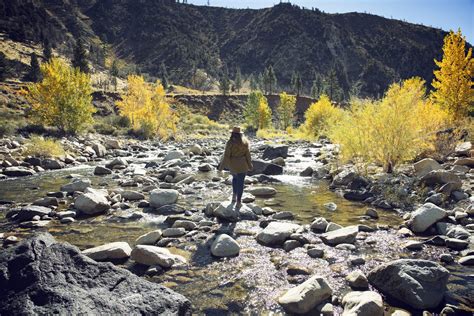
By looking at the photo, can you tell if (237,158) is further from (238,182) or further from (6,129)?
(6,129)

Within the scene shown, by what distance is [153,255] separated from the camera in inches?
283

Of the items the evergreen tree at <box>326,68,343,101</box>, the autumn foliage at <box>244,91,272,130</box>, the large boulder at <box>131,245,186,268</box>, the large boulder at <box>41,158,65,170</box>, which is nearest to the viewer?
the large boulder at <box>131,245,186,268</box>

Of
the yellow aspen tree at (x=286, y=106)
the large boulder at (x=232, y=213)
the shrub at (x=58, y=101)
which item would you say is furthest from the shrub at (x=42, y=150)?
the yellow aspen tree at (x=286, y=106)

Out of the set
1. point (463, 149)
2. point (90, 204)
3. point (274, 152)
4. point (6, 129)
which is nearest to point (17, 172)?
point (90, 204)

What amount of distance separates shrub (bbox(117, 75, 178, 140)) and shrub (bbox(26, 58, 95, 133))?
889 centimetres

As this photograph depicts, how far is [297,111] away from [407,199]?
92741 mm

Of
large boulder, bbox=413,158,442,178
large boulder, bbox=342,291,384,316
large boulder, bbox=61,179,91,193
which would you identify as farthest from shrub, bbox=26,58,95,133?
large boulder, bbox=342,291,384,316

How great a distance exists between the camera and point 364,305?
5199mm

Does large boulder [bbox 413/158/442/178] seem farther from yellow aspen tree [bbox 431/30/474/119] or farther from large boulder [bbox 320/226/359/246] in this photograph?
yellow aspen tree [bbox 431/30/474/119]

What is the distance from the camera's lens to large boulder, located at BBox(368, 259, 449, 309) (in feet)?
18.6

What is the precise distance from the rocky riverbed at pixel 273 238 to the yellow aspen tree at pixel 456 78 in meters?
13.3

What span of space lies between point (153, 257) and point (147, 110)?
37.5 metres

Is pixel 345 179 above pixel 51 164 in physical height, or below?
above

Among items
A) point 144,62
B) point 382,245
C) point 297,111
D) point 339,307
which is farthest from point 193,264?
point 144,62
